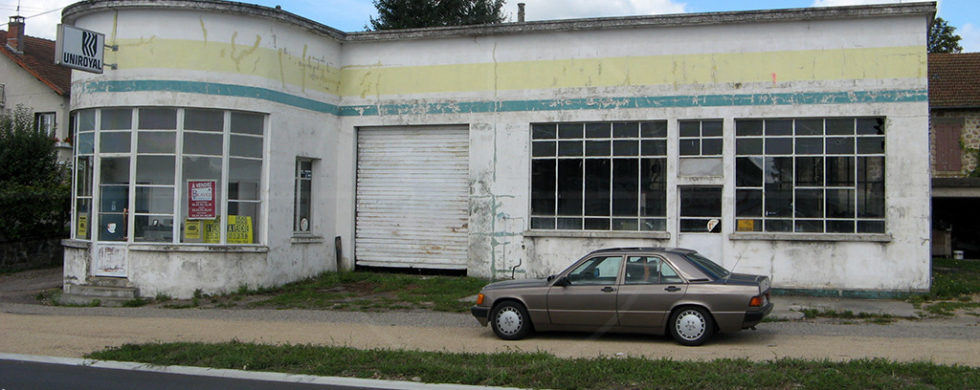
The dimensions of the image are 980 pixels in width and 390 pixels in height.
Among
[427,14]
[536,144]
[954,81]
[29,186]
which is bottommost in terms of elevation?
[29,186]

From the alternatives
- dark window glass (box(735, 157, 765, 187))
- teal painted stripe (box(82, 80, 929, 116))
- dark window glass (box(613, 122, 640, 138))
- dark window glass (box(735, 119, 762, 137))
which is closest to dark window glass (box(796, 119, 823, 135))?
teal painted stripe (box(82, 80, 929, 116))

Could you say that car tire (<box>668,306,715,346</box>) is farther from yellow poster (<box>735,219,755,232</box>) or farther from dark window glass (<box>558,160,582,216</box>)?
dark window glass (<box>558,160,582,216</box>)

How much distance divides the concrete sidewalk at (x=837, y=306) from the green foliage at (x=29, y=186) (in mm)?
19757

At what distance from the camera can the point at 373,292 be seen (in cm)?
1647

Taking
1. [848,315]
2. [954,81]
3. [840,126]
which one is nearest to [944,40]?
[954,81]

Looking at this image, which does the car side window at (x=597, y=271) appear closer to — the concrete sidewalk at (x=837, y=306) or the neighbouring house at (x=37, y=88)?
the concrete sidewalk at (x=837, y=306)

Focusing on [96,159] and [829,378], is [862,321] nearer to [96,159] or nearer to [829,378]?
[829,378]

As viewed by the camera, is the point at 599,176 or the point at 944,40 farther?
the point at 944,40

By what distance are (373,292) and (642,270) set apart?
758 centimetres

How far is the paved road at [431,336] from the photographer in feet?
31.7

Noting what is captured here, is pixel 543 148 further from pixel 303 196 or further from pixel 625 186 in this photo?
pixel 303 196

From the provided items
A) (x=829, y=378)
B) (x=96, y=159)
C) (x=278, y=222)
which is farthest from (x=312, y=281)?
(x=829, y=378)

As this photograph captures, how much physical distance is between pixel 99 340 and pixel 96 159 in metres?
6.25

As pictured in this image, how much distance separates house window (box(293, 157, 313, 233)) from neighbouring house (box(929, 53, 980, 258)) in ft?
65.6
